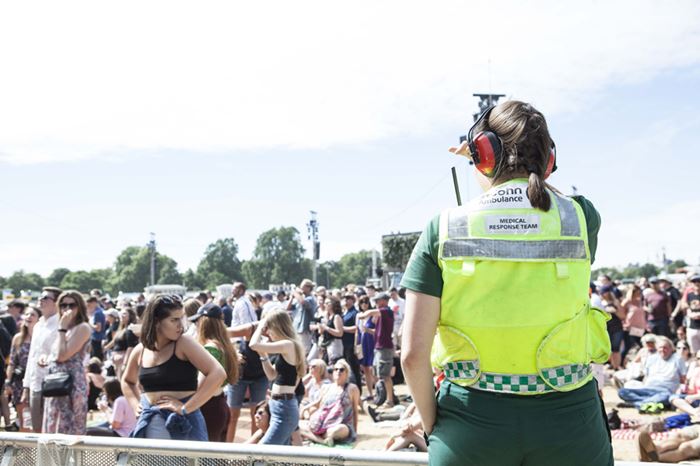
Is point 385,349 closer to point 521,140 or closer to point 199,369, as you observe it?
point 199,369

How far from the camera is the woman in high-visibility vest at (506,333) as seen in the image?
184 cm

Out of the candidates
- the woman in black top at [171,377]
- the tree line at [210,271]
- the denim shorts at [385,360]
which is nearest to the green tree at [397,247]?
the denim shorts at [385,360]

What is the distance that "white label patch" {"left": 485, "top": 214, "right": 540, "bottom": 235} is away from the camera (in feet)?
6.18

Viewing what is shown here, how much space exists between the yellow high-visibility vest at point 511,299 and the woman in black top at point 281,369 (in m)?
4.80

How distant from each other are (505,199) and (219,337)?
460 centimetres

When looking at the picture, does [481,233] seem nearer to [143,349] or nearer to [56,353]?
[143,349]

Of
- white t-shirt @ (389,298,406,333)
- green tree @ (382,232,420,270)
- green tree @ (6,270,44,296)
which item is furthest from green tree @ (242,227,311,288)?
white t-shirt @ (389,298,406,333)

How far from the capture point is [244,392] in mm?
8203

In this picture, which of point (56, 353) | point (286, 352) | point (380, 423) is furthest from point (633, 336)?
point (56, 353)

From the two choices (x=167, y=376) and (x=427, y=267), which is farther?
(x=167, y=376)

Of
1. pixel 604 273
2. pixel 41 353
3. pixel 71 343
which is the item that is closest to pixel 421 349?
pixel 71 343

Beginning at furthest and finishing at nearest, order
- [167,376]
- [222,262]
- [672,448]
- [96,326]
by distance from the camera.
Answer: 1. [222,262]
2. [96,326]
3. [672,448]
4. [167,376]

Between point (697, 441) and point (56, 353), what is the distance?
6.86 meters

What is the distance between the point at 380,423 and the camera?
33.9 feet
